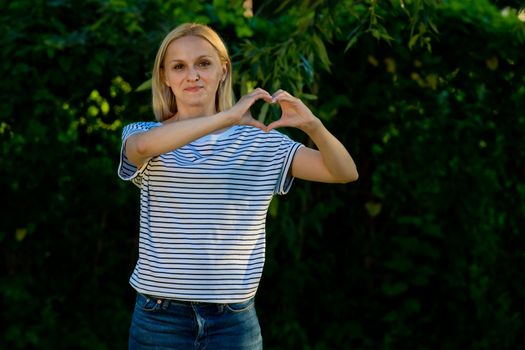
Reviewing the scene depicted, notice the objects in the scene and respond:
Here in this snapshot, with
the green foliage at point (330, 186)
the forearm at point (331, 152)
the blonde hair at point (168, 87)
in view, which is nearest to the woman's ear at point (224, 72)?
the blonde hair at point (168, 87)

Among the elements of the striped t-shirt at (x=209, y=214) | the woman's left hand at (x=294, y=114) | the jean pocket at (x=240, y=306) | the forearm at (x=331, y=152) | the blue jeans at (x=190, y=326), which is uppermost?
the woman's left hand at (x=294, y=114)

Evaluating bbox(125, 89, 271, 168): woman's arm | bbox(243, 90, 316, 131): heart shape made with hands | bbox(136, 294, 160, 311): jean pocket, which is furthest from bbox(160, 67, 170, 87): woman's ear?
bbox(136, 294, 160, 311): jean pocket

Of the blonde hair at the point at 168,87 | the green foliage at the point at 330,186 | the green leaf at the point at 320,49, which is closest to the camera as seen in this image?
the blonde hair at the point at 168,87

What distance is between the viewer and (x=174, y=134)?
265 cm

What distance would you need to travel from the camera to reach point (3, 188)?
4.73m

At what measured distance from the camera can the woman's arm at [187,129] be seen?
2.62 meters

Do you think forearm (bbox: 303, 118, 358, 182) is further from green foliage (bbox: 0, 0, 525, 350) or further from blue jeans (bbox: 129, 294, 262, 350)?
green foliage (bbox: 0, 0, 525, 350)

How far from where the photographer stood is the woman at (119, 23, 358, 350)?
2.71 metres

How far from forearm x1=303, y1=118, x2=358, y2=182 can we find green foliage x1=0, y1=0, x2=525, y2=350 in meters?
1.65

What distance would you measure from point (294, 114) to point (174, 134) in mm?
308

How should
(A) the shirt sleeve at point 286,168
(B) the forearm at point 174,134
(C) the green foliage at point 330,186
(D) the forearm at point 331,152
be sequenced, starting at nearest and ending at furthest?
(B) the forearm at point 174,134 → (D) the forearm at point 331,152 → (A) the shirt sleeve at point 286,168 → (C) the green foliage at point 330,186

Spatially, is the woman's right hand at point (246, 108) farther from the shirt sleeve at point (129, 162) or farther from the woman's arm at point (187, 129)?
Result: the shirt sleeve at point (129, 162)

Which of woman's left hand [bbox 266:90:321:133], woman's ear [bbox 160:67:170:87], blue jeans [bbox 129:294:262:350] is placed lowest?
blue jeans [bbox 129:294:262:350]

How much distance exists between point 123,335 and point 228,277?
229 centimetres
